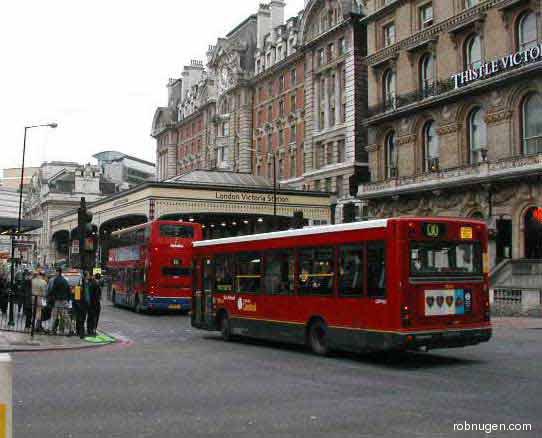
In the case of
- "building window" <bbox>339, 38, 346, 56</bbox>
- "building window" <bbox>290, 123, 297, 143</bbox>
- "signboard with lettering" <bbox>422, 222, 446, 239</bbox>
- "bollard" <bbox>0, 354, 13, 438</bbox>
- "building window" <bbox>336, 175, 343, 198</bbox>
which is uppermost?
"building window" <bbox>339, 38, 346, 56</bbox>

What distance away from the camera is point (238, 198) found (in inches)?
1962

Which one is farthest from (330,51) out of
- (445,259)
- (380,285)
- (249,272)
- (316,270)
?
(380,285)

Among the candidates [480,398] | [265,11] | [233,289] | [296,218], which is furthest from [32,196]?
[480,398]

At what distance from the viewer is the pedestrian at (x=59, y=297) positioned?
21.5 meters

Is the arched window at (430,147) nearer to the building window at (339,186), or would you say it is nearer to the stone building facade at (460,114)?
the stone building facade at (460,114)

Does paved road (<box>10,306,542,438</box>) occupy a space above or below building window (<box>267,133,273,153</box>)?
below

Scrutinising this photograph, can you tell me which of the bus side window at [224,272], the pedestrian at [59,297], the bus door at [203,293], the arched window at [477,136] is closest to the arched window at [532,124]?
the arched window at [477,136]

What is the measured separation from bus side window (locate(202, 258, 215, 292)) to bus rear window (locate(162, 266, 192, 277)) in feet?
32.7

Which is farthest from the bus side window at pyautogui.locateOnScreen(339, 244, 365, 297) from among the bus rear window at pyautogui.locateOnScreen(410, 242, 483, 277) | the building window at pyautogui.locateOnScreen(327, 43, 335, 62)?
the building window at pyautogui.locateOnScreen(327, 43, 335, 62)

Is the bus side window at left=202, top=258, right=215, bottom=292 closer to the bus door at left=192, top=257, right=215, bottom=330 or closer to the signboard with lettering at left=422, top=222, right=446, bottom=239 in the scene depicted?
Result: the bus door at left=192, top=257, right=215, bottom=330

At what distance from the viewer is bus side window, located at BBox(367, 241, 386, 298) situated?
47.7 feet

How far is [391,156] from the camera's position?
152 feet

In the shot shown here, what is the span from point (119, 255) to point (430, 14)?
22.6m

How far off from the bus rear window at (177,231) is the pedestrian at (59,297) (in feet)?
30.3
